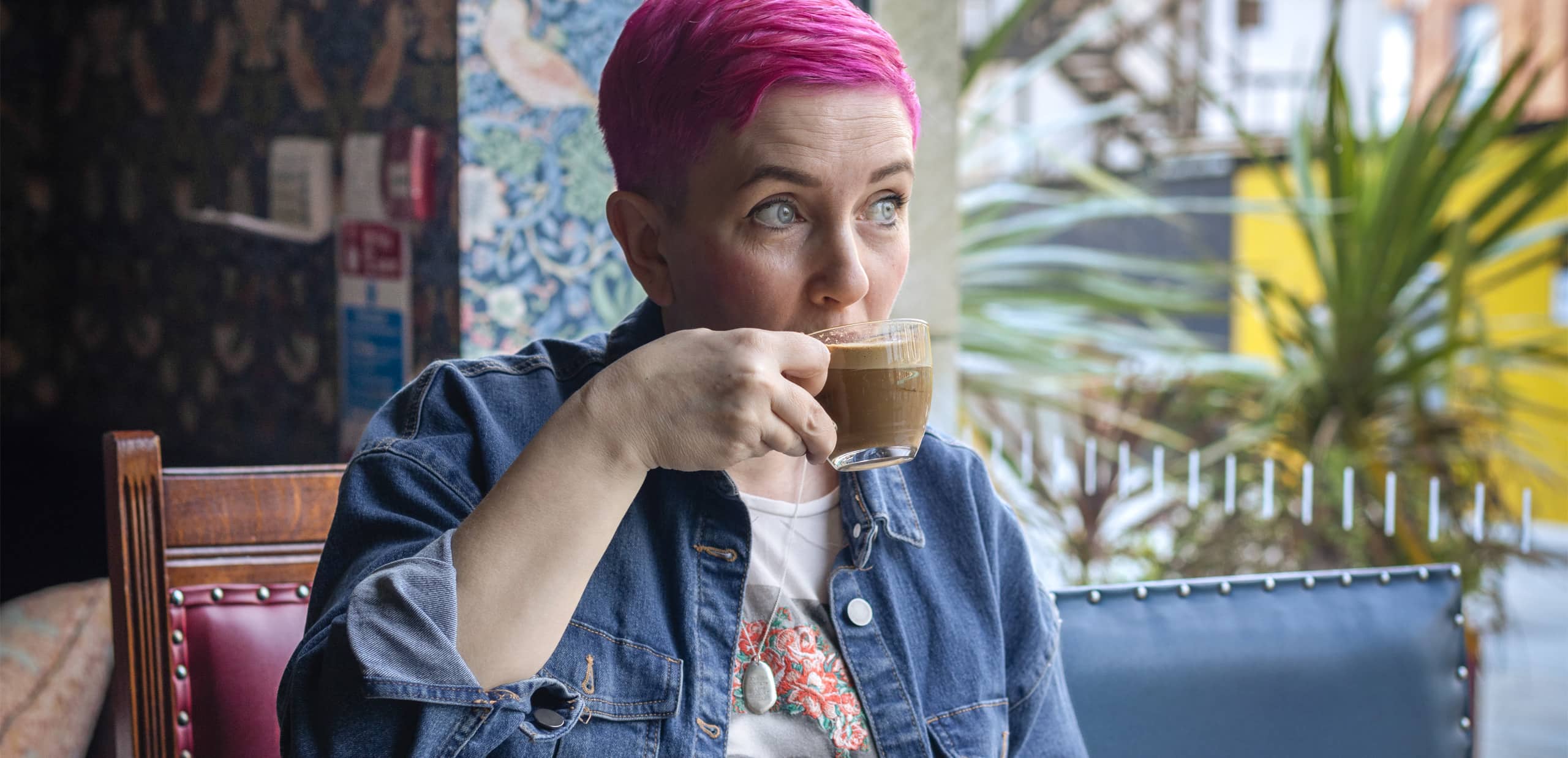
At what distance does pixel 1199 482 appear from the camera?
315 cm

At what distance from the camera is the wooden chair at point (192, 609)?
1.36m

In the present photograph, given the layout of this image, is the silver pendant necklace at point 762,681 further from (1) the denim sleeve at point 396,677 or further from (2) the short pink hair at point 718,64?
(2) the short pink hair at point 718,64

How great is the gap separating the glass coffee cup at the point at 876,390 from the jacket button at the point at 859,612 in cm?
17

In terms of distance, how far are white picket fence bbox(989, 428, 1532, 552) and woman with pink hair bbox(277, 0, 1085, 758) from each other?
1.73 meters

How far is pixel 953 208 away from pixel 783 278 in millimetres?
1435

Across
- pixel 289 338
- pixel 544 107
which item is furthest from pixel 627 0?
pixel 289 338

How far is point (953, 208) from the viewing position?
244cm

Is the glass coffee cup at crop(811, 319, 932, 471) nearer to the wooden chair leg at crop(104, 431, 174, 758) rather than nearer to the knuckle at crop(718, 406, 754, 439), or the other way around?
the knuckle at crop(718, 406, 754, 439)

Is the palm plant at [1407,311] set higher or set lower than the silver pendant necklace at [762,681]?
higher

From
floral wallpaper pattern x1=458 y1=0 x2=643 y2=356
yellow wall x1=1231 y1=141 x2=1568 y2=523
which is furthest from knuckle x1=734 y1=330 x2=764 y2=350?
yellow wall x1=1231 y1=141 x2=1568 y2=523

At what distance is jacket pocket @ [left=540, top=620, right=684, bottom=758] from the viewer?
3.51 feet

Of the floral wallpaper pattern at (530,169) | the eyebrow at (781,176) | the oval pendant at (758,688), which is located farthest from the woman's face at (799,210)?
the floral wallpaper pattern at (530,169)

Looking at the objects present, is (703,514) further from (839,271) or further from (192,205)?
(192,205)

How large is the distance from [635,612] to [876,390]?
0.98ft
